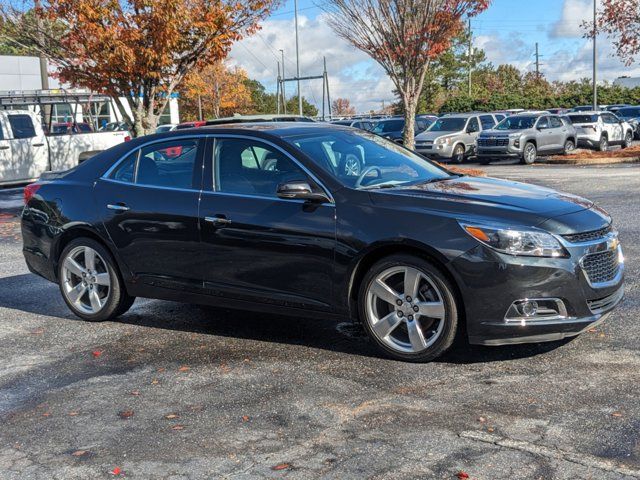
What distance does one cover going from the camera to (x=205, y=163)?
21.7 ft

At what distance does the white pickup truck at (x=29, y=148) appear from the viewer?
63.8 ft

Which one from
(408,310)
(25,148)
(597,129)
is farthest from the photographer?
(597,129)

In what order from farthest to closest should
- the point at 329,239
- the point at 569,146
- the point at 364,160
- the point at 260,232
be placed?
the point at 569,146, the point at 364,160, the point at 260,232, the point at 329,239

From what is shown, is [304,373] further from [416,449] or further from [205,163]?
[205,163]

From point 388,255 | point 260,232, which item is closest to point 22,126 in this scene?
point 260,232

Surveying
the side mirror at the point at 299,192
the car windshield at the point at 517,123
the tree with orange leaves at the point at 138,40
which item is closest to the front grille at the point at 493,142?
the car windshield at the point at 517,123

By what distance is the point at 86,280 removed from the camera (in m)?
7.32

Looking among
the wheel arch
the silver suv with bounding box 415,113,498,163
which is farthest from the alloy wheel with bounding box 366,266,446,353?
the silver suv with bounding box 415,113,498,163

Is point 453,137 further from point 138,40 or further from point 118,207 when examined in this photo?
point 118,207

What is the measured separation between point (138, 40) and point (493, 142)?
1498 cm

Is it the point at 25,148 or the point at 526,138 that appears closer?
the point at 25,148

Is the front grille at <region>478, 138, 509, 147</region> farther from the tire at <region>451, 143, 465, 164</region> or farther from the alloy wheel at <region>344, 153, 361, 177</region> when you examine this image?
the alloy wheel at <region>344, 153, 361, 177</region>

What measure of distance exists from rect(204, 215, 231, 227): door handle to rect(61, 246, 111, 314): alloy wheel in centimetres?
130

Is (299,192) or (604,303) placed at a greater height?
(299,192)
